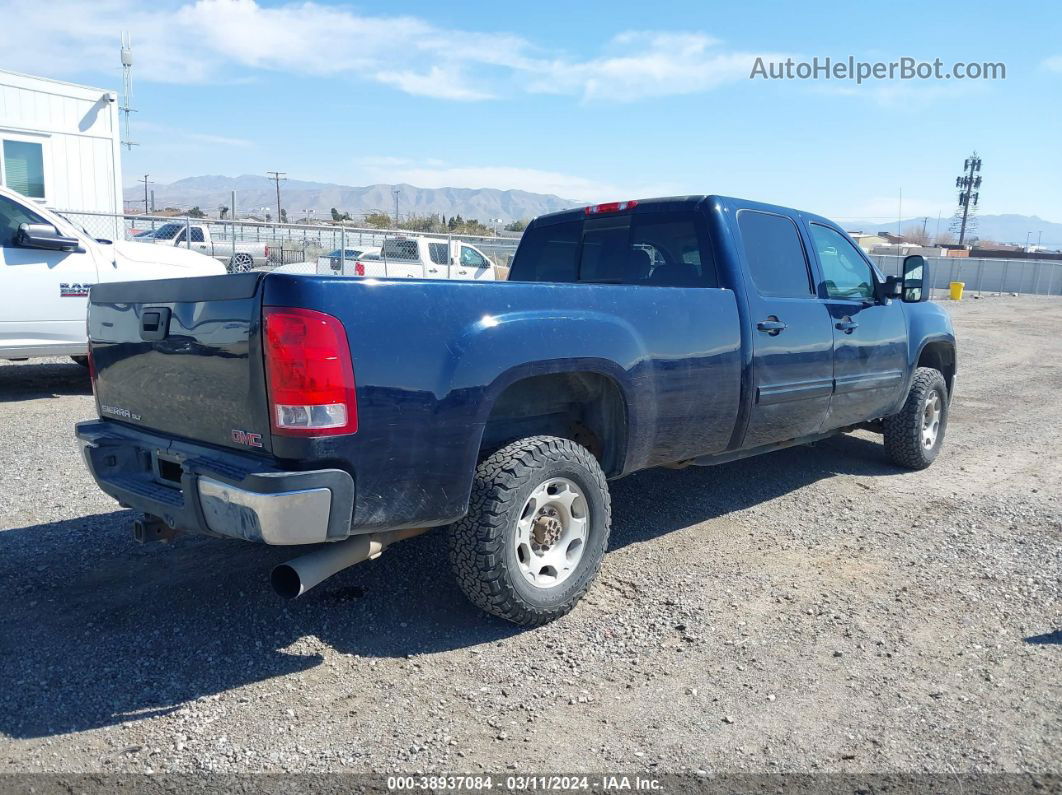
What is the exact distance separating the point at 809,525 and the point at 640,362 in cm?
205

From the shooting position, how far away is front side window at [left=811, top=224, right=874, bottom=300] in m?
5.63

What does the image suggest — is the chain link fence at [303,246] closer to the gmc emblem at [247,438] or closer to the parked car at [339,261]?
the parked car at [339,261]

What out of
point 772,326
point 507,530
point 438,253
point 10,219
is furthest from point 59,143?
point 507,530

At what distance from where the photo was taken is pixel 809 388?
518 cm

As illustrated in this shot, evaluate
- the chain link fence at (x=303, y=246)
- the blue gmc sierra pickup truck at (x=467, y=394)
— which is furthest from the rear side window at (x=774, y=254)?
the chain link fence at (x=303, y=246)

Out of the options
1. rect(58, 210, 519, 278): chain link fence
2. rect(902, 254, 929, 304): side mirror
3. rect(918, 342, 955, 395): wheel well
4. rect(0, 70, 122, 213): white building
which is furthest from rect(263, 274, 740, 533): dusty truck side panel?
rect(0, 70, 122, 213): white building

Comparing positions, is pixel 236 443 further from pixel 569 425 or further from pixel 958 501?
pixel 958 501

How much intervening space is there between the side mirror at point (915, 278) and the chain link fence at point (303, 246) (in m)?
11.5

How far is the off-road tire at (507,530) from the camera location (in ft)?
11.5

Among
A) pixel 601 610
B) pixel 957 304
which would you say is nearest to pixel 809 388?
pixel 601 610

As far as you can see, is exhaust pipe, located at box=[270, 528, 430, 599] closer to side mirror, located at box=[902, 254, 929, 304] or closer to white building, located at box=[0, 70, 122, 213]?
side mirror, located at box=[902, 254, 929, 304]

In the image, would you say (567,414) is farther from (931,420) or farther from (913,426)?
(931,420)

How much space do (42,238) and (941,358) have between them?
26.9 ft

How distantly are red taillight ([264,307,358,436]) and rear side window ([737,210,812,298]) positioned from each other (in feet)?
9.06
